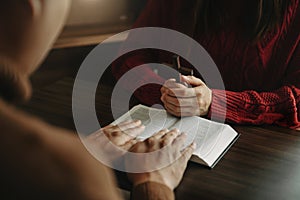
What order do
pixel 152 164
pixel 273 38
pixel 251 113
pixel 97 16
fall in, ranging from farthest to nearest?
pixel 273 38 < pixel 251 113 < pixel 152 164 < pixel 97 16

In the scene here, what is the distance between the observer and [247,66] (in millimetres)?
1536

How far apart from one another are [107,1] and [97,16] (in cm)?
3

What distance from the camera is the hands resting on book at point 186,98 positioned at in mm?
1212

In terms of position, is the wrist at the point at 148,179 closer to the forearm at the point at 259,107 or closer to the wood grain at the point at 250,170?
the wood grain at the point at 250,170

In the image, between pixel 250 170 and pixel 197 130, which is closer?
pixel 250 170

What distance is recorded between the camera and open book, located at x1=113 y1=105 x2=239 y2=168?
1.01m

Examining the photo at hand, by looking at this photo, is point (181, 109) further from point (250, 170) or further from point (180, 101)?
point (250, 170)

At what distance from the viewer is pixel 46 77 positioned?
0.44 metres

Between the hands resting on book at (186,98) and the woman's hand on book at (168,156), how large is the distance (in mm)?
194

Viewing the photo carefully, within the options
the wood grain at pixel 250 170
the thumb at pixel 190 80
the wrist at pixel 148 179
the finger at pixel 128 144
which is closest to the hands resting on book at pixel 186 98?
the thumb at pixel 190 80

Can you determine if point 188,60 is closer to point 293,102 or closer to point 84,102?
point 293,102

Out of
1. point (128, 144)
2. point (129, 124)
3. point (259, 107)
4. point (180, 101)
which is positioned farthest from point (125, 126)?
point (259, 107)

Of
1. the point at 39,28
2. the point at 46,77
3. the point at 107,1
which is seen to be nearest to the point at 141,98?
the point at 107,1

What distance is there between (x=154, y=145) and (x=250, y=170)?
9.4 inches
